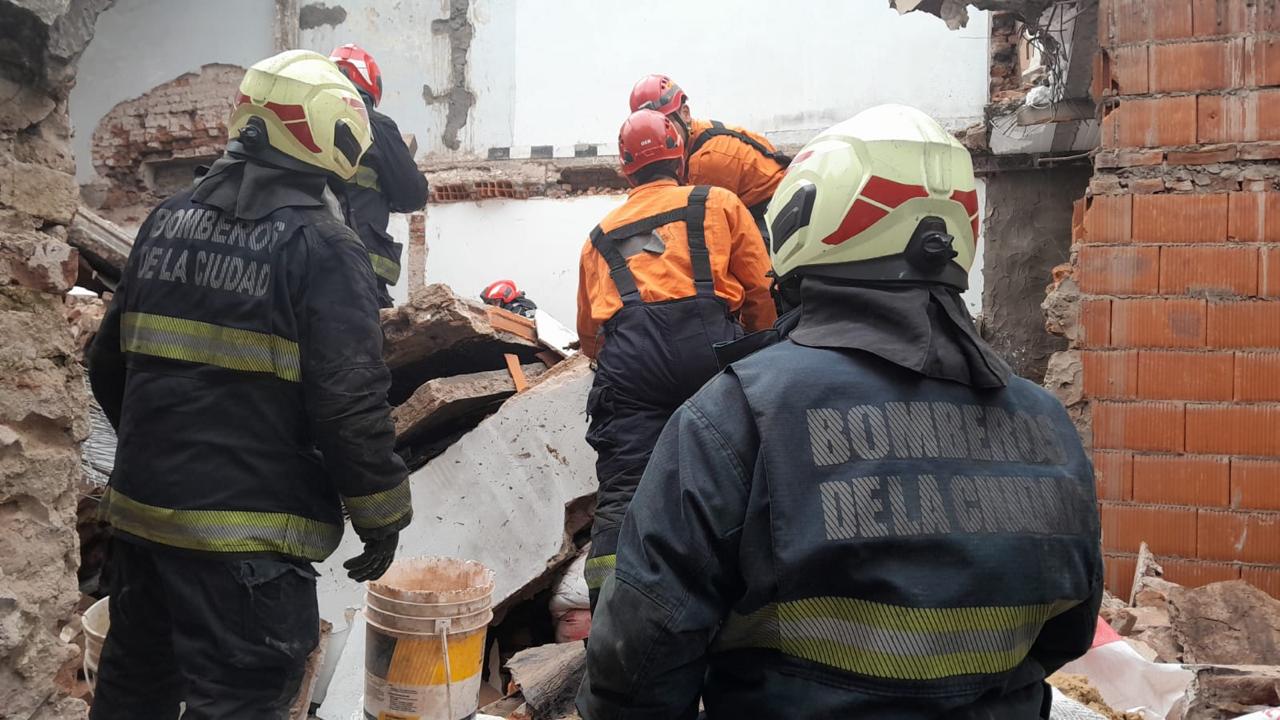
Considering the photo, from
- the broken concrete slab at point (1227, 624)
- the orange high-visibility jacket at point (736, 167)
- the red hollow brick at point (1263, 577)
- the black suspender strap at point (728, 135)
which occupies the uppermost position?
the black suspender strap at point (728, 135)

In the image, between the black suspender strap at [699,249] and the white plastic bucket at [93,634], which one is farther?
the black suspender strap at [699,249]

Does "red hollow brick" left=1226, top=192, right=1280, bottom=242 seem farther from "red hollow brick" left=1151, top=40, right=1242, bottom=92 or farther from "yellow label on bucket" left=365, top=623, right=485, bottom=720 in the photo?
"yellow label on bucket" left=365, top=623, right=485, bottom=720

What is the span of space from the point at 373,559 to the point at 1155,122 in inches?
137

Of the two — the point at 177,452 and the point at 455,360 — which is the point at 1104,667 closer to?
the point at 177,452

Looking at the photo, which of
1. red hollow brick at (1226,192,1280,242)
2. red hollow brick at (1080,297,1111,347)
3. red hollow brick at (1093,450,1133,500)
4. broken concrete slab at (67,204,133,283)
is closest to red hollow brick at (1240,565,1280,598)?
red hollow brick at (1093,450,1133,500)

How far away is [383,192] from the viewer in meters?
5.04

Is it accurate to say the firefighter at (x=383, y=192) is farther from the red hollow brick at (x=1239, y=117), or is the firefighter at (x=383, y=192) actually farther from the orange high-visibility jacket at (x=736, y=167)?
the red hollow brick at (x=1239, y=117)

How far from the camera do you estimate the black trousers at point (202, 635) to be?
2.54m

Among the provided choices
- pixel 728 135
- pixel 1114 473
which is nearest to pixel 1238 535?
pixel 1114 473

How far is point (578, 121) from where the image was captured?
38.5ft

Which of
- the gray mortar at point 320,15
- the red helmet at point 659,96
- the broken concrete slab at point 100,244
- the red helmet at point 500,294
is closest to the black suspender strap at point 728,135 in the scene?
the red helmet at point 659,96

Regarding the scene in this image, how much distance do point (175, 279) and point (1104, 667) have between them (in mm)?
3183

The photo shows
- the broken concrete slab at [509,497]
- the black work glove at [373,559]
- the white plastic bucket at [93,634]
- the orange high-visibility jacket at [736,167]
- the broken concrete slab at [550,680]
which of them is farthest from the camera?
the broken concrete slab at [509,497]

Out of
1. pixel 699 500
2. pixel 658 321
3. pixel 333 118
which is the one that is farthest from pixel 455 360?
pixel 699 500
